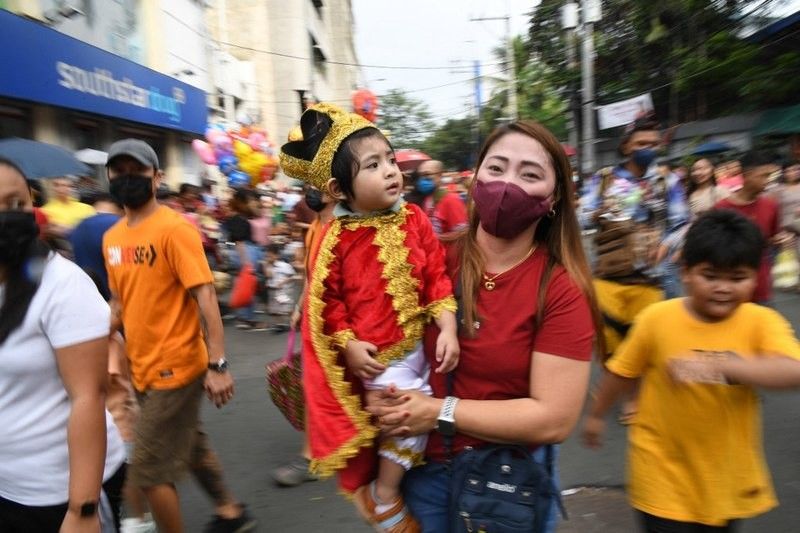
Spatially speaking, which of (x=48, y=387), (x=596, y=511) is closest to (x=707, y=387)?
(x=596, y=511)

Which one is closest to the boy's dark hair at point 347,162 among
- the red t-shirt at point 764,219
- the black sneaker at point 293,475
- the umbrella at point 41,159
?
the black sneaker at point 293,475

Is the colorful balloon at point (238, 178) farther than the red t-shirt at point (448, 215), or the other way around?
the colorful balloon at point (238, 178)

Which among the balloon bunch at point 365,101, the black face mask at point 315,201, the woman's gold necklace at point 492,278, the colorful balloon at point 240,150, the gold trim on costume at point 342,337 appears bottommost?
the gold trim on costume at point 342,337

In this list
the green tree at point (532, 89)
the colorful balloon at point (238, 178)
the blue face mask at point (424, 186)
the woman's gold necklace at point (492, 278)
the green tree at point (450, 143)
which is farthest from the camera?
the green tree at point (450, 143)

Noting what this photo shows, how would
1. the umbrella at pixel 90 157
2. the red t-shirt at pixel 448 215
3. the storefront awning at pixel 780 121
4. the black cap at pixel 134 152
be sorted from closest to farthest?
1. the black cap at pixel 134 152
2. the red t-shirt at pixel 448 215
3. the umbrella at pixel 90 157
4. the storefront awning at pixel 780 121

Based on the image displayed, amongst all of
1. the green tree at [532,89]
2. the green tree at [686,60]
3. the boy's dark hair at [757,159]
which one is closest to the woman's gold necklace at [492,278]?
the boy's dark hair at [757,159]

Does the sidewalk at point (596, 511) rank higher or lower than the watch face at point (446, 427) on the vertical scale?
lower

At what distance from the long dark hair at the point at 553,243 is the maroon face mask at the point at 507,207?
3.3 inches

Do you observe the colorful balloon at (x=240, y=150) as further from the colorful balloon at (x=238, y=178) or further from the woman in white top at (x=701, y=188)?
the woman in white top at (x=701, y=188)

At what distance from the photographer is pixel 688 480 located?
6.68 ft

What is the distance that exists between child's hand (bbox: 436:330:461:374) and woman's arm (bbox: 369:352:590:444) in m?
0.09

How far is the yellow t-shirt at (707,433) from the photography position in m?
1.98

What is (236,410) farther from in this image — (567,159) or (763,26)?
(763,26)

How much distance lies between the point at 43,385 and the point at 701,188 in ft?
17.6
